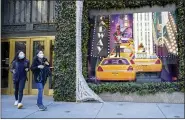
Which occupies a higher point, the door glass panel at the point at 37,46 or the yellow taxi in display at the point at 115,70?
the door glass panel at the point at 37,46

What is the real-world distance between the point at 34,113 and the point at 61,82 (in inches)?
91.3

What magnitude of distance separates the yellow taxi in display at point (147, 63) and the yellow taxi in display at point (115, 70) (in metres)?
0.25

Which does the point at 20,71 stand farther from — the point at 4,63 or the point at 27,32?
the point at 4,63

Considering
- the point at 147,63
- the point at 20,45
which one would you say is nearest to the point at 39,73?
the point at 147,63

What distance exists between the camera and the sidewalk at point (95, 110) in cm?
758

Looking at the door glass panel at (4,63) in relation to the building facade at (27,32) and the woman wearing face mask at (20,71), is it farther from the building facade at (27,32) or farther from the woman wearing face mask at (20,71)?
the woman wearing face mask at (20,71)

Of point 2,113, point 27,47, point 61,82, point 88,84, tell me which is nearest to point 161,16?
Result: point 88,84

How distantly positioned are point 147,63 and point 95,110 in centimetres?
282

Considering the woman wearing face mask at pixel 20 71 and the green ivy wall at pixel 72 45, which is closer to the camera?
the woman wearing face mask at pixel 20 71

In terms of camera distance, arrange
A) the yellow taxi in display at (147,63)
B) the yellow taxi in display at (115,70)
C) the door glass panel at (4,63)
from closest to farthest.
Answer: the yellow taxi in display at (147,63) → the yellow taxi in display at (115,70) → the door glass panel at (4,63)

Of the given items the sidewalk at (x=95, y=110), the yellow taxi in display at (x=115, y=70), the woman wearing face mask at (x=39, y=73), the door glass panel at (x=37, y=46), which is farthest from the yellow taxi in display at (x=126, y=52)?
the door glass panel at (x=37, y=46)

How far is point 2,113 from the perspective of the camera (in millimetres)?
7934

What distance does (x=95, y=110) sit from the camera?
830 centimetres

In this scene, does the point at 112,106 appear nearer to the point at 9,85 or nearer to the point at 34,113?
the point at 34,113
